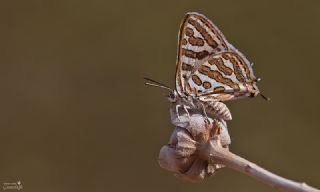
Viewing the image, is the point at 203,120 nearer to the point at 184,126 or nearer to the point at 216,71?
the point at 184,126

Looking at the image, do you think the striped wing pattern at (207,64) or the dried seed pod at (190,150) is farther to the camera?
the striped wing pattern at (207,64)

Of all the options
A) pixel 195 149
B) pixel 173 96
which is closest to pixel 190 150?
pixel 195 149

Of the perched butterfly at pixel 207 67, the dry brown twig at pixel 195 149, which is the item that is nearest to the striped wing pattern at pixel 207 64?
the perched butterfly at pixel 207 67

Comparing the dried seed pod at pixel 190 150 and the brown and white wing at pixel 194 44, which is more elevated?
the brown and white wing at pixel 194 44

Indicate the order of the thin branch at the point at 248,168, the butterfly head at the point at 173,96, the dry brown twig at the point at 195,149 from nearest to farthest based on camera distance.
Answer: the thin branch at the point at 248,168 → the dry brown twig at the point at 195,149 → the butterfly head at the point at 173,96

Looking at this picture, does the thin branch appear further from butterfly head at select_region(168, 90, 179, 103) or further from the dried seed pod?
butterfly head at select_region(168, 90, 179, 103)

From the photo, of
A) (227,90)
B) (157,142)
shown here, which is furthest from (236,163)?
(157,142)

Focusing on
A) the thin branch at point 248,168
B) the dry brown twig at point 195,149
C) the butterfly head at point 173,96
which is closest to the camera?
the thin branch at point 248,168

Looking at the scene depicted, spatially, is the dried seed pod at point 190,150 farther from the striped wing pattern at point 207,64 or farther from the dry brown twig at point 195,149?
the striped wing pattern at point 207,64
